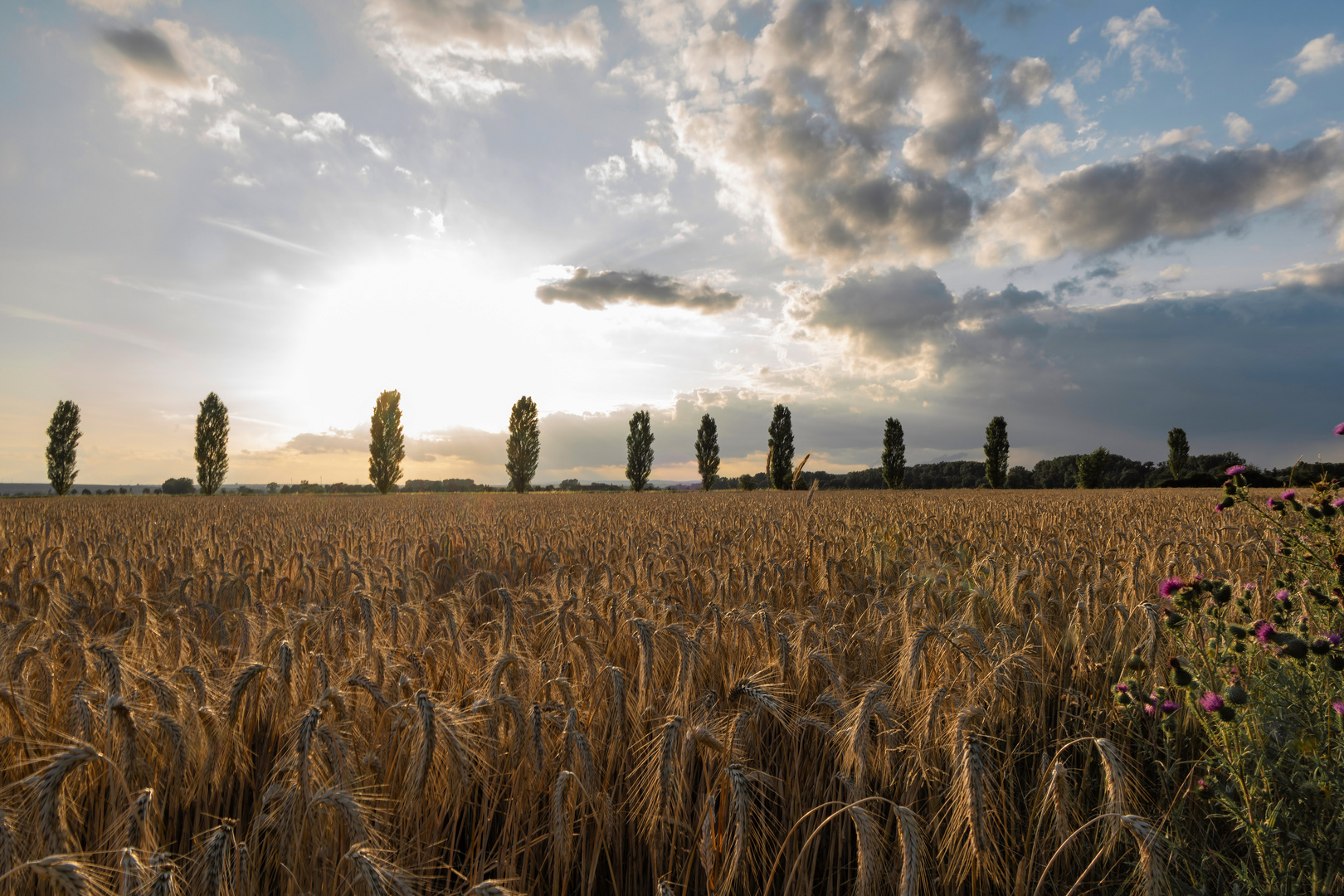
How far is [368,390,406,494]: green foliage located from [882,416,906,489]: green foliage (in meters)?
54.6

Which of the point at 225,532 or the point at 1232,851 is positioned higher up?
the point at 225,532

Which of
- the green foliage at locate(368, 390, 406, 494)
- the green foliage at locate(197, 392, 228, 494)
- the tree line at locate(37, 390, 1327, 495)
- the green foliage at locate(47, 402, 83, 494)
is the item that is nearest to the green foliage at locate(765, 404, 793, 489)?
the tree line at locate(37, 390, 1327, 495)

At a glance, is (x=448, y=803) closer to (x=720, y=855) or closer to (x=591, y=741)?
(x=591, y=741)

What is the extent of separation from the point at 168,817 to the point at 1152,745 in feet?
13.6

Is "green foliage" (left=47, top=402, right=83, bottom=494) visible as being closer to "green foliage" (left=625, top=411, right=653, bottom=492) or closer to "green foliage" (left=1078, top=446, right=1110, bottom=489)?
"green foliage" (left=625, top=411, right=653, bottom=492)

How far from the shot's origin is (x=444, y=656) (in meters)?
3.19

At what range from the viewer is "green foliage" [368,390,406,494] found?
61.3 metres

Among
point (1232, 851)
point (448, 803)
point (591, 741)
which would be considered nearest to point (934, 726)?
point (1232, 851)

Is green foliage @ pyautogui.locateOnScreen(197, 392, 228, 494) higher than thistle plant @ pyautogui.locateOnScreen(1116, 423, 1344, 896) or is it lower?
higher

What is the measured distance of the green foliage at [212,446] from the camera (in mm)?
62062

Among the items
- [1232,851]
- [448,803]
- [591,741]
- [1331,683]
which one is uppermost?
[1331,683]

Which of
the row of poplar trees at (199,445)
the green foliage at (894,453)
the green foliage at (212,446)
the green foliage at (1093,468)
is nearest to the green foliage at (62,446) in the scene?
the row of poplar trees at (199,445)

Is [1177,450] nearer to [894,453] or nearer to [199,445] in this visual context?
[894,453]

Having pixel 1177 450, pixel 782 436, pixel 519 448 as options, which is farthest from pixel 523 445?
pixel 1177 450
